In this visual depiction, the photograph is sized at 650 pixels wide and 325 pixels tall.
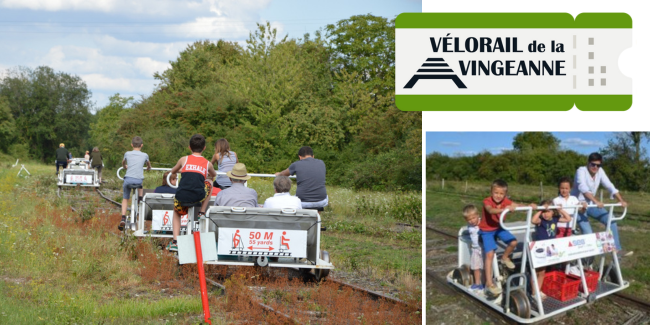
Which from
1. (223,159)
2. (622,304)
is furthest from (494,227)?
(223,159)

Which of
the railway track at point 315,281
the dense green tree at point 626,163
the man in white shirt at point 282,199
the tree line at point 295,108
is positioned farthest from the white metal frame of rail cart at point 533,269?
the tree line at point 295,108

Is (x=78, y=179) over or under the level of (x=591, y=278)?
over

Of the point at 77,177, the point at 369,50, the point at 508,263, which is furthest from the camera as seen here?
the point at 369,50

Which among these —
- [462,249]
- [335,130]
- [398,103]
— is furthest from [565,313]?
[335,130]

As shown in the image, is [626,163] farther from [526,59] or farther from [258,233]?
[258,233]

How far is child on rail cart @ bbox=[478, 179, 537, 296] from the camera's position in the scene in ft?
14.3

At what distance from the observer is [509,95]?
4.04 meters

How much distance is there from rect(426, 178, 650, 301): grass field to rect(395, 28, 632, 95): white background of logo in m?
0.72

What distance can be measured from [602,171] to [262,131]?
1220 inches

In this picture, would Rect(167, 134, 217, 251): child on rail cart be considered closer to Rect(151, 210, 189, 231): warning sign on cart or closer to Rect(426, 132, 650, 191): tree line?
Rect(151, 210, 189, 231): warning sign on cart

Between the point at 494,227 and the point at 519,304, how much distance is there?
569mm

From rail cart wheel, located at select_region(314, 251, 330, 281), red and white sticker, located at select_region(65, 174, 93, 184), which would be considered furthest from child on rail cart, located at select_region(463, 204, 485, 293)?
red and white sticker, located at select_region(65, 174, 93, 184)

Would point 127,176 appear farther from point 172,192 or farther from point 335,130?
point 335,130

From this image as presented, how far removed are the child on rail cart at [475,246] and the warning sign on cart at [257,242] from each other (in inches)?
128
